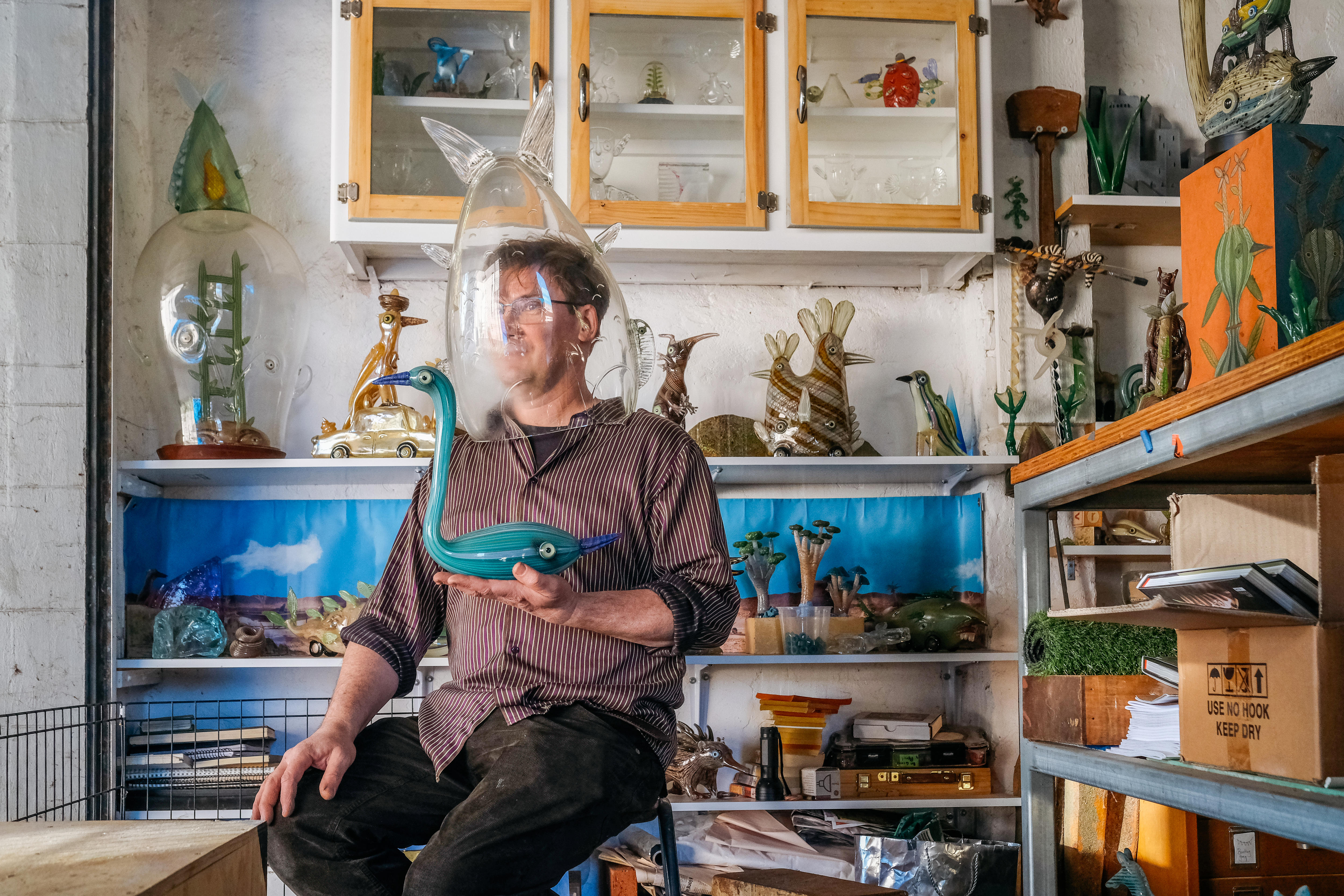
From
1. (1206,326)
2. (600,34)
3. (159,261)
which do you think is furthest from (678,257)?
(1206,326)

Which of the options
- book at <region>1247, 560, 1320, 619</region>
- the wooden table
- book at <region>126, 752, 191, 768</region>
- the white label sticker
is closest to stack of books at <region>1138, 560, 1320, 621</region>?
book at <region>1247, 560, 1320, 619</region>

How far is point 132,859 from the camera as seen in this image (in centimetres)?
94

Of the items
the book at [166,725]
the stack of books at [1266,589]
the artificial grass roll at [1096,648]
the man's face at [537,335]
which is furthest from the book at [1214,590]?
the book at [166,725]

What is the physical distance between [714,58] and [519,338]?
176cm

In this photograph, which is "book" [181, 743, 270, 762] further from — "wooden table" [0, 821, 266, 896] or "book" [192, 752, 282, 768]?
"wooden table" [0, 821, 266, 896]

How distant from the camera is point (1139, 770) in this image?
1296 mm

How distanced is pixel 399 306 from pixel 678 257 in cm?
72

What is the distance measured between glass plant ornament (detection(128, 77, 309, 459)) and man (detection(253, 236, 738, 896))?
119 cm

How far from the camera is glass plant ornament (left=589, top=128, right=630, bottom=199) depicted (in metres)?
2.62

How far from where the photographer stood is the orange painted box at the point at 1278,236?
1.46 m

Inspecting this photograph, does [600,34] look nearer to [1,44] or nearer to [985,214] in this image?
[985,214]

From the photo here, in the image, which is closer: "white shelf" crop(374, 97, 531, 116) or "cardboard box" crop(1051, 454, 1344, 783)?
"cardboard box" crop(1051, 454, 1344, 783)

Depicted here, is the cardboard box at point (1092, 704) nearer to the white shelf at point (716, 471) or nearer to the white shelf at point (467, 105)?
the white shelf at point (716, 471)

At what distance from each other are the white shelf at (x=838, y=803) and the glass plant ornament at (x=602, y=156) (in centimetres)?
144
